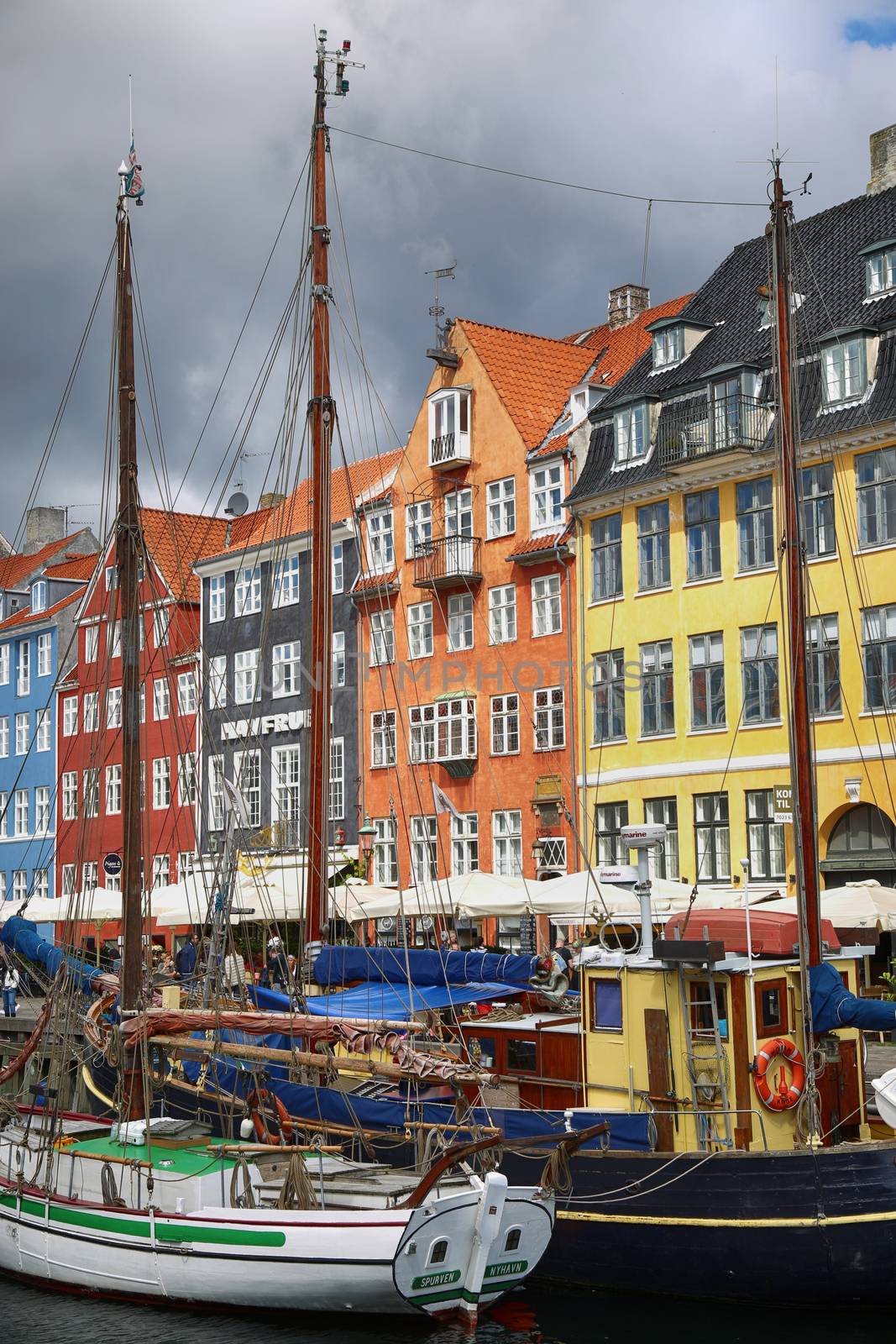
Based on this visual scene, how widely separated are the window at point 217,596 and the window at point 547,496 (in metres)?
16.4

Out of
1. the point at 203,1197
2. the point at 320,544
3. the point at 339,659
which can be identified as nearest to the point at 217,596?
the point at 339,659

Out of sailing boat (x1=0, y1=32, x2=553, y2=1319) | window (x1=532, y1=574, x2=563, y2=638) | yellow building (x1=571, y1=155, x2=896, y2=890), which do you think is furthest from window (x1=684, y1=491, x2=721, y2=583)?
sailing boat (x1=0, y1=32, x2=553, y2=1319)

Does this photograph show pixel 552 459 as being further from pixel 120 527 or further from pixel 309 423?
pixel 120 527

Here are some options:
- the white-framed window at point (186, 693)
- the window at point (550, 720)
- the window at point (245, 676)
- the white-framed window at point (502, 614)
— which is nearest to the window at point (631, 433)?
the white-framed window at point (502, 614)

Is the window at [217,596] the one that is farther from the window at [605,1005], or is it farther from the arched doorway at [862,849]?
the window at [605,1005]

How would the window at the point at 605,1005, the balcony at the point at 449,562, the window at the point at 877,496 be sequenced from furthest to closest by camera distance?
the balcony at the point at 449,562, the window at the point at 877,496, the window at the point at 605,1005

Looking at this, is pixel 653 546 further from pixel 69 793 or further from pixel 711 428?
pixel 69 793

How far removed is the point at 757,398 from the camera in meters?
38.5

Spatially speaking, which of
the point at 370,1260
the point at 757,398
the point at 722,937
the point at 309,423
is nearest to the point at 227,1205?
the point at 370,1260

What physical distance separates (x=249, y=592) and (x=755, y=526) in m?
22.2

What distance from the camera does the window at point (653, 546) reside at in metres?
40.6

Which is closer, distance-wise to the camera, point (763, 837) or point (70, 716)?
point (763, 837)

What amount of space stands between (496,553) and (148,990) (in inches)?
921

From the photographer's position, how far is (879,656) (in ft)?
116
